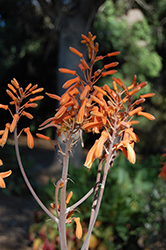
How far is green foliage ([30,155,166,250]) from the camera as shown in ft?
8.71

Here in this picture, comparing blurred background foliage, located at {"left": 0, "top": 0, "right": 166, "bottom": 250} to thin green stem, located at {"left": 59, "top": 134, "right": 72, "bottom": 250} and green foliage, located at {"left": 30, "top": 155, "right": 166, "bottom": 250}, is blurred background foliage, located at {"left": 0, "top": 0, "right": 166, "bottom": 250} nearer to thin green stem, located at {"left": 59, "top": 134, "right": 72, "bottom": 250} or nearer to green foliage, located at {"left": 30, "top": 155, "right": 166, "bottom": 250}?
green foliage, located at {"left": 30, "top": 155, "right": 166, "bottom": 250}

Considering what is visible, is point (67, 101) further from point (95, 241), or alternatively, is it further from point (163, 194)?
point (163, 194)

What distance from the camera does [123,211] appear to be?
2.73m

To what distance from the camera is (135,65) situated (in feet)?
25.4

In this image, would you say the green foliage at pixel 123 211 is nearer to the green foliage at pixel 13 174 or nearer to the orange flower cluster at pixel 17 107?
the orange flower cluster at pixel 17 107

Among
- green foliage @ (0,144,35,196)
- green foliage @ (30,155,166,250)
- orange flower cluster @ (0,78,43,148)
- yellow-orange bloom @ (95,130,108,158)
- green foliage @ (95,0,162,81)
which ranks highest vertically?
green foliage @ (95,0,162,81)

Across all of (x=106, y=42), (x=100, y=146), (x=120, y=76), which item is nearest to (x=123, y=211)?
(x=100, y=146)

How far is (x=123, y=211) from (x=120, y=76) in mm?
5210

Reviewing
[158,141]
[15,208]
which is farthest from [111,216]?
[158,141]

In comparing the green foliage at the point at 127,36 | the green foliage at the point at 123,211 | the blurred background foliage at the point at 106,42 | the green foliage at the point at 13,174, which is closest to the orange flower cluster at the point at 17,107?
the green foliage at the point at 123,211

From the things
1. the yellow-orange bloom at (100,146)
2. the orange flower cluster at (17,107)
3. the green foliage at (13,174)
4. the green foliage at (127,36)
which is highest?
the green foliage at (127,36)

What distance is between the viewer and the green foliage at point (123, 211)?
2654 millimetres

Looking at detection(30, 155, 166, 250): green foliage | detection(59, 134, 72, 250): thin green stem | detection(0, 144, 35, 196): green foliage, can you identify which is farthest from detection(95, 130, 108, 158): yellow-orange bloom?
detection(0, 144, 35, 196): green foliage

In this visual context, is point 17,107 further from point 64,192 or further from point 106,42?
point 106,42
